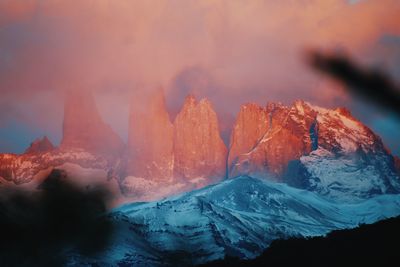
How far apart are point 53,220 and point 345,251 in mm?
49985

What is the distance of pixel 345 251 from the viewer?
87.3 m

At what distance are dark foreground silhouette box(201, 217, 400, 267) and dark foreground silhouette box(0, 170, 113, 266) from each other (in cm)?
2696

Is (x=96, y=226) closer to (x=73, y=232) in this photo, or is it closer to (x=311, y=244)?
(x=73, y=232)

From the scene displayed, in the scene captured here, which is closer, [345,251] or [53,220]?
[53,220]

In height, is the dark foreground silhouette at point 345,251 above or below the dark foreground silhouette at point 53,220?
below

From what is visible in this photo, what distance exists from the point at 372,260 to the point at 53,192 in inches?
1517

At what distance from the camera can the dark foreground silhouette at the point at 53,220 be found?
134 feet

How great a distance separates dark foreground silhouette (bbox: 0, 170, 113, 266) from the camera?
40.9 metres

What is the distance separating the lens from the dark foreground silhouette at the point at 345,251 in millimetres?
73250

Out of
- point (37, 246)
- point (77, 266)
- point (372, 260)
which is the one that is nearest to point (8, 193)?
point (37, 246)

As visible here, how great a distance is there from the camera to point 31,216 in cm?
4431

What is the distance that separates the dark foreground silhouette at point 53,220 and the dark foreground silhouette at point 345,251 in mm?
26963

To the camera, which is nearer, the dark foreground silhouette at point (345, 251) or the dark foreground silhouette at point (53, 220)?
the dark foreground silhouette at point (53, 220)

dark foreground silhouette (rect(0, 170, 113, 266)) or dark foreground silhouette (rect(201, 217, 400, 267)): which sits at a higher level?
dark foreground silhouette (rect(0, 170, 113, 266))
